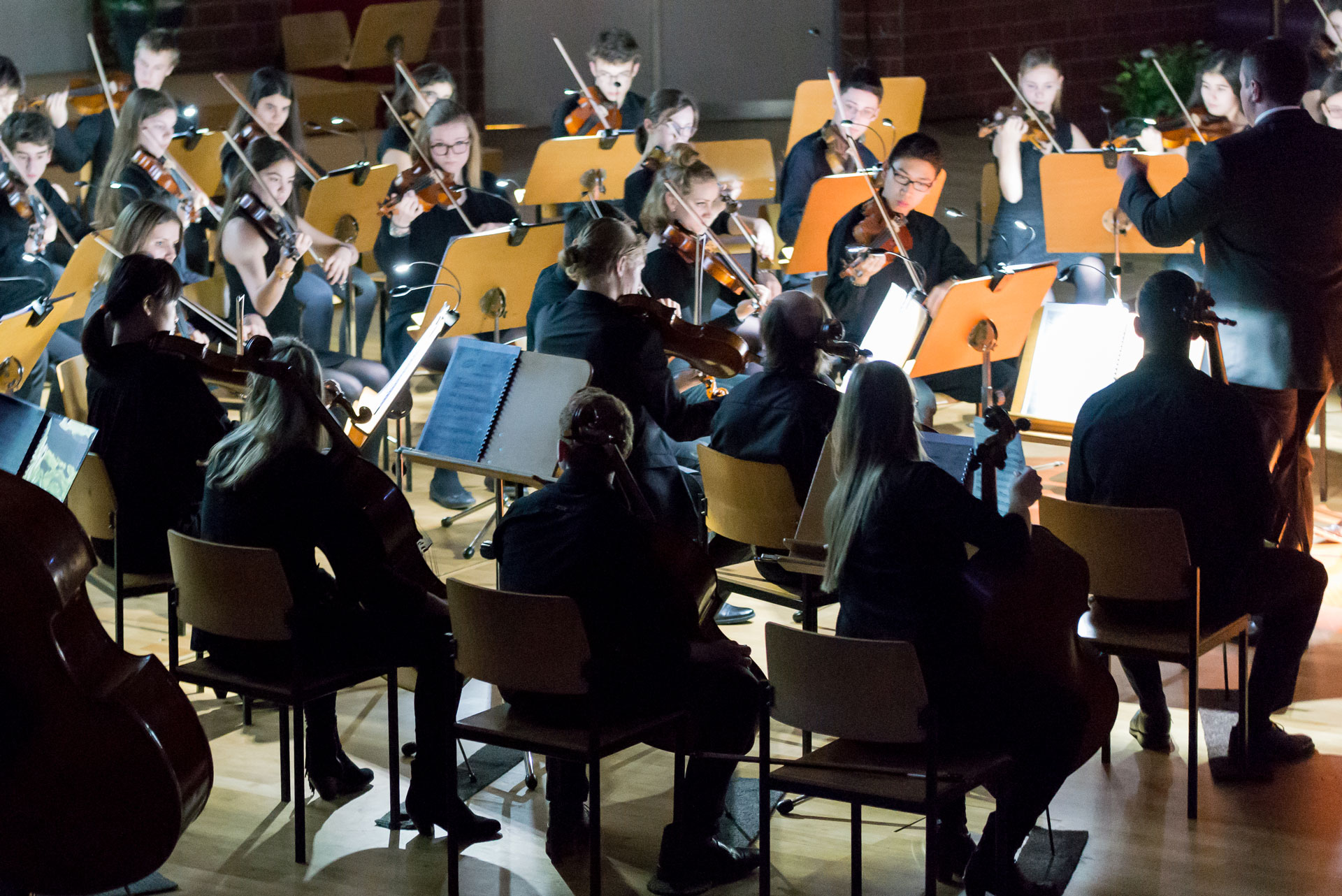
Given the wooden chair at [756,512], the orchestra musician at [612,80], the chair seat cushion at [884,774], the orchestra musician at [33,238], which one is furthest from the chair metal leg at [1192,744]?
the orchestra musician at [612,80]

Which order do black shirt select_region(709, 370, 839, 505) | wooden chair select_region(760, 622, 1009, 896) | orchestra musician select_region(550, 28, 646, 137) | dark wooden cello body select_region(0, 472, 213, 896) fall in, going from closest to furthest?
dark wooden cello body select_region(0, 472, 213, 896)
wooden chair select_region(760, 622, 1009, 896)
black shirt select_region(709, 370, 839, 505)
orchestra musician select_region(550, 28, 646, 137)

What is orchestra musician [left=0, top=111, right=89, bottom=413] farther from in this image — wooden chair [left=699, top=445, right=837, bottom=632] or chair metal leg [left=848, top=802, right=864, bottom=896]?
chair metal leg [left=848, top=802, right=864, bottom=896]

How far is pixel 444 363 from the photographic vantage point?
520 centimetres

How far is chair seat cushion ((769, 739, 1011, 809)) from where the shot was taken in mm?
2475

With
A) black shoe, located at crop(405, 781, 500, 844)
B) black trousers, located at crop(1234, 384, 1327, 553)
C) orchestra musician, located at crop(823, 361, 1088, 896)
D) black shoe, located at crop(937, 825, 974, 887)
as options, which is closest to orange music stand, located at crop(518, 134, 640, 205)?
black trousers, located at crop(1234, 384, 1327, 553)

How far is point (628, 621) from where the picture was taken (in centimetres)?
271

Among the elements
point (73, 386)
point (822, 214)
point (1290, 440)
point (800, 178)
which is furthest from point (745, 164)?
point (73, 386)

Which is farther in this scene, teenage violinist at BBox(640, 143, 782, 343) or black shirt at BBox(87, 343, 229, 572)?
teenage violinist at BBox(640, 143, 782, 343)

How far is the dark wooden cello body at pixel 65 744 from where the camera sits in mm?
2172

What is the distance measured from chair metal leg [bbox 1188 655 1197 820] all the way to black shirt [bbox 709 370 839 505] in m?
0.89

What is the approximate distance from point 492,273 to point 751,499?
1.58 metres

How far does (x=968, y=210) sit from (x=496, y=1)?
3533mm

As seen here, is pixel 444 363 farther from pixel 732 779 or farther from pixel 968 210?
pixel 968 210

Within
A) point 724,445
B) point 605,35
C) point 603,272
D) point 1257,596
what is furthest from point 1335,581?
point 605,35
